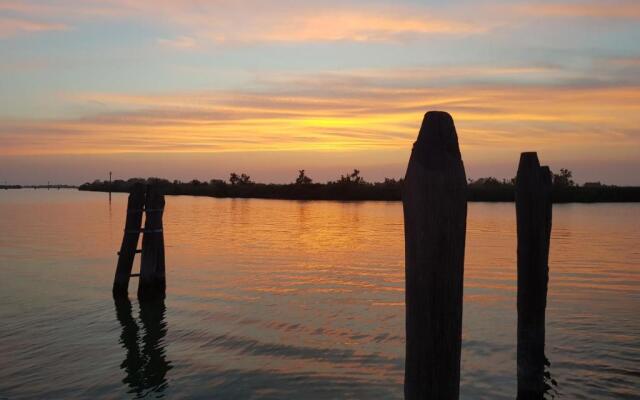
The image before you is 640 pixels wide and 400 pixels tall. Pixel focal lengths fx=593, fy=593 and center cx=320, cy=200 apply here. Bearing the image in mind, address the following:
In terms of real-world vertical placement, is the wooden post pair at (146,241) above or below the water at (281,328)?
above

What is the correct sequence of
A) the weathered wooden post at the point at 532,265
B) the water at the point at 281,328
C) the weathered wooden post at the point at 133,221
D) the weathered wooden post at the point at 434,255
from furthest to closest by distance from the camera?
the weathered wooden post at the point at 133,221
the water at the point at 281,328
the weathered wooden post at the point at 532,265
the weathered wooden post at the point at 434,255

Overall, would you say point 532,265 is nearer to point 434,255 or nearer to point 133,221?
point 434,255

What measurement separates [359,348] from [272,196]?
95823mm

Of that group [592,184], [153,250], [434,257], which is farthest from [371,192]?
[434,257]

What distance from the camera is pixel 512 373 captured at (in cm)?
892

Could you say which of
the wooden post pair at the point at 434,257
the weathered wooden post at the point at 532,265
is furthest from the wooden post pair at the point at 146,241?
the wooden post pair at the point at 434,257

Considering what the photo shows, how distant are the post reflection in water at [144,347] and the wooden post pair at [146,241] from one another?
379 millimetres

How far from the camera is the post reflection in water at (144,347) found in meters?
8.70

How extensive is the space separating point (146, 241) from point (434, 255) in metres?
11.0

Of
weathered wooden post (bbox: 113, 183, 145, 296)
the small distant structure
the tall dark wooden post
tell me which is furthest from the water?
the small distant structure

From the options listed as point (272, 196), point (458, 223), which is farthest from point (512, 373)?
point (272, 196)

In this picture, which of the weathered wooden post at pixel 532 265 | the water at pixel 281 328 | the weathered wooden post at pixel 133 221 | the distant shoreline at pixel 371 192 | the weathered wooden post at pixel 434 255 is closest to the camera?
the weathered wooden post at pixel 434 255

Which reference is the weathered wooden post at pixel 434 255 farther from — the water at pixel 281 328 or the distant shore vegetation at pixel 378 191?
the distant shore vegetation at pixel 378 191

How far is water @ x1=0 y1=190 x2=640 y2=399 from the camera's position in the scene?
8.61 meters
